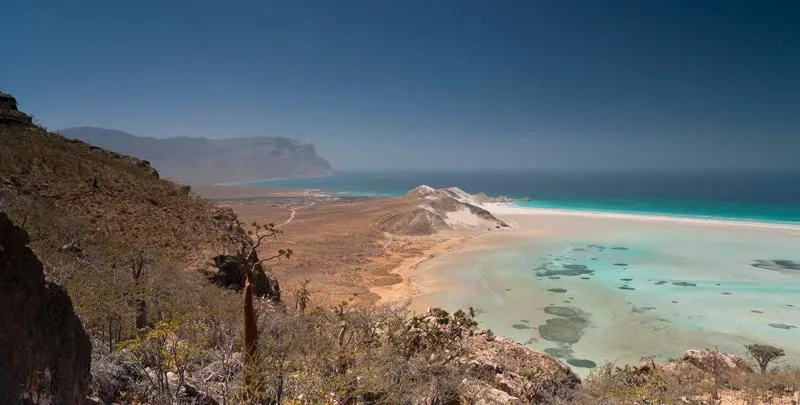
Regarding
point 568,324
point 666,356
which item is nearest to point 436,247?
point 568,324

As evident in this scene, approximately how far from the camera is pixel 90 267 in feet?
46.7

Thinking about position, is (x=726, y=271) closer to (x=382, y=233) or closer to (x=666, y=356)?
(x=666, y=356)

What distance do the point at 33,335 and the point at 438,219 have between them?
60.4m

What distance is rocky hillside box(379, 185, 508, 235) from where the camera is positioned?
201 feet

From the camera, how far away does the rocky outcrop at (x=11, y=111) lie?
979 inches

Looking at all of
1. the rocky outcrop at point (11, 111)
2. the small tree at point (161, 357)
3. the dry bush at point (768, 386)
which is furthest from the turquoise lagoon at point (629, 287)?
the rocky outcrop at point (11, 111)

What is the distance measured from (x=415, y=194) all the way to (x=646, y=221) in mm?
41710

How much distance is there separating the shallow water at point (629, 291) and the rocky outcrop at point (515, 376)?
5.45m

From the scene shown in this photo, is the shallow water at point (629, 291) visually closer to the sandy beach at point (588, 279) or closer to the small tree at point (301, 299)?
the sandy beach at point (588, 279)

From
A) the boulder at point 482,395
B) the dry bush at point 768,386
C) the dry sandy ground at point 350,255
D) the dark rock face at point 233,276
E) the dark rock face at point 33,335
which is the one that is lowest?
the dry sandy ground at point 350,255

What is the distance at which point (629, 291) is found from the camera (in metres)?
32.2

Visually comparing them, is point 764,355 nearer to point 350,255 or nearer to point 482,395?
point 482,395

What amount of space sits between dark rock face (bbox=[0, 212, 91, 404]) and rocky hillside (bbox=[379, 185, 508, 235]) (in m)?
54.3

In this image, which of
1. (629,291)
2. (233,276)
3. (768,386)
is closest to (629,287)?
(629,291)
